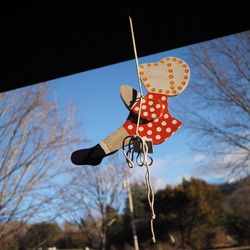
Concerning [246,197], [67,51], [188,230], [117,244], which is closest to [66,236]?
[117,244]

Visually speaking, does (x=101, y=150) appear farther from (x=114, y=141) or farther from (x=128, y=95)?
(x=128, y=95)

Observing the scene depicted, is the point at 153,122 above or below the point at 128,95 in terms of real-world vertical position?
below

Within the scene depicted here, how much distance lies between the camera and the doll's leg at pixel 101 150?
910mm

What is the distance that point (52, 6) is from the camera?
1039 mm

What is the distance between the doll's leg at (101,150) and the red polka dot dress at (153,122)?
0.03 metres

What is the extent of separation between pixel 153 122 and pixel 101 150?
0.58 ft

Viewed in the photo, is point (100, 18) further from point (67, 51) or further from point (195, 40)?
point (195, 40)

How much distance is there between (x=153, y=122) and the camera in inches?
37.0

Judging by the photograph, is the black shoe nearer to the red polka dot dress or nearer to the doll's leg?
the doll's leg

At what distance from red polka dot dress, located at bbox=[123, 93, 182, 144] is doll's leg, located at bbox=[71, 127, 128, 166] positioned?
3 cm

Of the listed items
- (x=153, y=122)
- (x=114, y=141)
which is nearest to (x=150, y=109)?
(x=153, y=122)

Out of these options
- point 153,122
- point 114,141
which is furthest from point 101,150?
point 153,122

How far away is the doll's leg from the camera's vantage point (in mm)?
910

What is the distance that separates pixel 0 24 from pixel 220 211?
1635 centimetres
